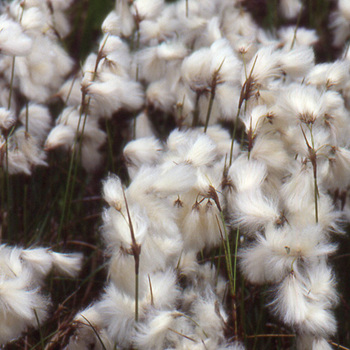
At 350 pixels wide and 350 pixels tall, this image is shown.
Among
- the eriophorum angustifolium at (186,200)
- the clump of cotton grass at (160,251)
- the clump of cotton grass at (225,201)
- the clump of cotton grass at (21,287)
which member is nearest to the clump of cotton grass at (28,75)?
the eriophorum angustifolium at (186,200)

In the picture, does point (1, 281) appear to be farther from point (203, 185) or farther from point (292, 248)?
point (292, 248)

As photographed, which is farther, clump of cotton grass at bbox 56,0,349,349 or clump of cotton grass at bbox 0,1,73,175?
clump of cotton grass at bbox 0,1,73,175

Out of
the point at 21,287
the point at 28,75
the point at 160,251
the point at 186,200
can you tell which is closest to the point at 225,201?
the point at 186,200

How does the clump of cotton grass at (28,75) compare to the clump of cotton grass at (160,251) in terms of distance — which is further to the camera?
the clump of cotton grass at (28,75)

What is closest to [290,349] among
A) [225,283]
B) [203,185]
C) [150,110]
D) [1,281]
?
[225,283]

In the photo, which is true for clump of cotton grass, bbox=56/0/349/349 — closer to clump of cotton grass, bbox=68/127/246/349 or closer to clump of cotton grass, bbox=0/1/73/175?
clump of cotton grass, bbox=68/127/246/349

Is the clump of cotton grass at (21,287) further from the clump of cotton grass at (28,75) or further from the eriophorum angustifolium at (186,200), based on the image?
the clump of cotton grass at (28,75)

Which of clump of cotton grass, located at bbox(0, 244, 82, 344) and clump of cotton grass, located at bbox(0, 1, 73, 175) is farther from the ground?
clump of cotton grass, located at bbox(0, 1, 73, 175)

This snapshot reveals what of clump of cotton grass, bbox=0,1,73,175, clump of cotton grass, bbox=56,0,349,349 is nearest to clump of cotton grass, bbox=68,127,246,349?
clump of cotton grass, bbox=56,0,349,349
